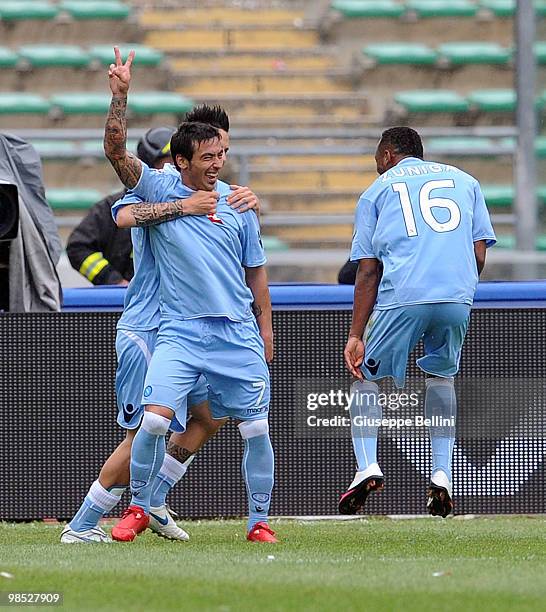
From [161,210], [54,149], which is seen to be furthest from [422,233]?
[54,149]

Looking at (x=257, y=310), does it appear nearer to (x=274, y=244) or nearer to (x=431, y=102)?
(x=274, y=244)

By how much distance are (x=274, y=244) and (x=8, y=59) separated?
528cm

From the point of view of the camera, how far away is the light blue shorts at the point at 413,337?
7.02 metres

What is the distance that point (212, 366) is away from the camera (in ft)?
21.5

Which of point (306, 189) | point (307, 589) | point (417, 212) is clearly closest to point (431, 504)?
point (417, 212)

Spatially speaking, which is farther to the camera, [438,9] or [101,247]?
[438,9]

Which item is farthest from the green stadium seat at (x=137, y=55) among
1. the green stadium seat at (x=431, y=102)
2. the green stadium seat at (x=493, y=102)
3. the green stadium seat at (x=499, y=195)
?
the green stadium seat at (x=499, y=195)

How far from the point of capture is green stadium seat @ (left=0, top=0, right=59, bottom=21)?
1905 cm

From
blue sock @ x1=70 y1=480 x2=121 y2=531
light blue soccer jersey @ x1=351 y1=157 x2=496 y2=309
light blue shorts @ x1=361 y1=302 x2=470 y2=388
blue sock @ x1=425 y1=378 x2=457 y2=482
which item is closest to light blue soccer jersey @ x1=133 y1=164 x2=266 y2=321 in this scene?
light blue soccer jersey @ x1=351 y1=157 x2=496 y2=309

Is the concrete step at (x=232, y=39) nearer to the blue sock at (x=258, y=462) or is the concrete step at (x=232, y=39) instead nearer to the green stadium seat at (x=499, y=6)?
the green stadium seat at (x=499, y=6)

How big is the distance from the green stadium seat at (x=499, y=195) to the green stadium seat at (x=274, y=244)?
6.87 feet

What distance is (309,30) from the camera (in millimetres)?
20500

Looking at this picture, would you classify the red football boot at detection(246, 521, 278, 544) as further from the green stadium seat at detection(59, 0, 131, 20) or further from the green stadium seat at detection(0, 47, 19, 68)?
the green stadium seat at detection(59, 0, 131, 20)

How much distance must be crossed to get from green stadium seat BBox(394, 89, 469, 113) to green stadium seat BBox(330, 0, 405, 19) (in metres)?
1.71
